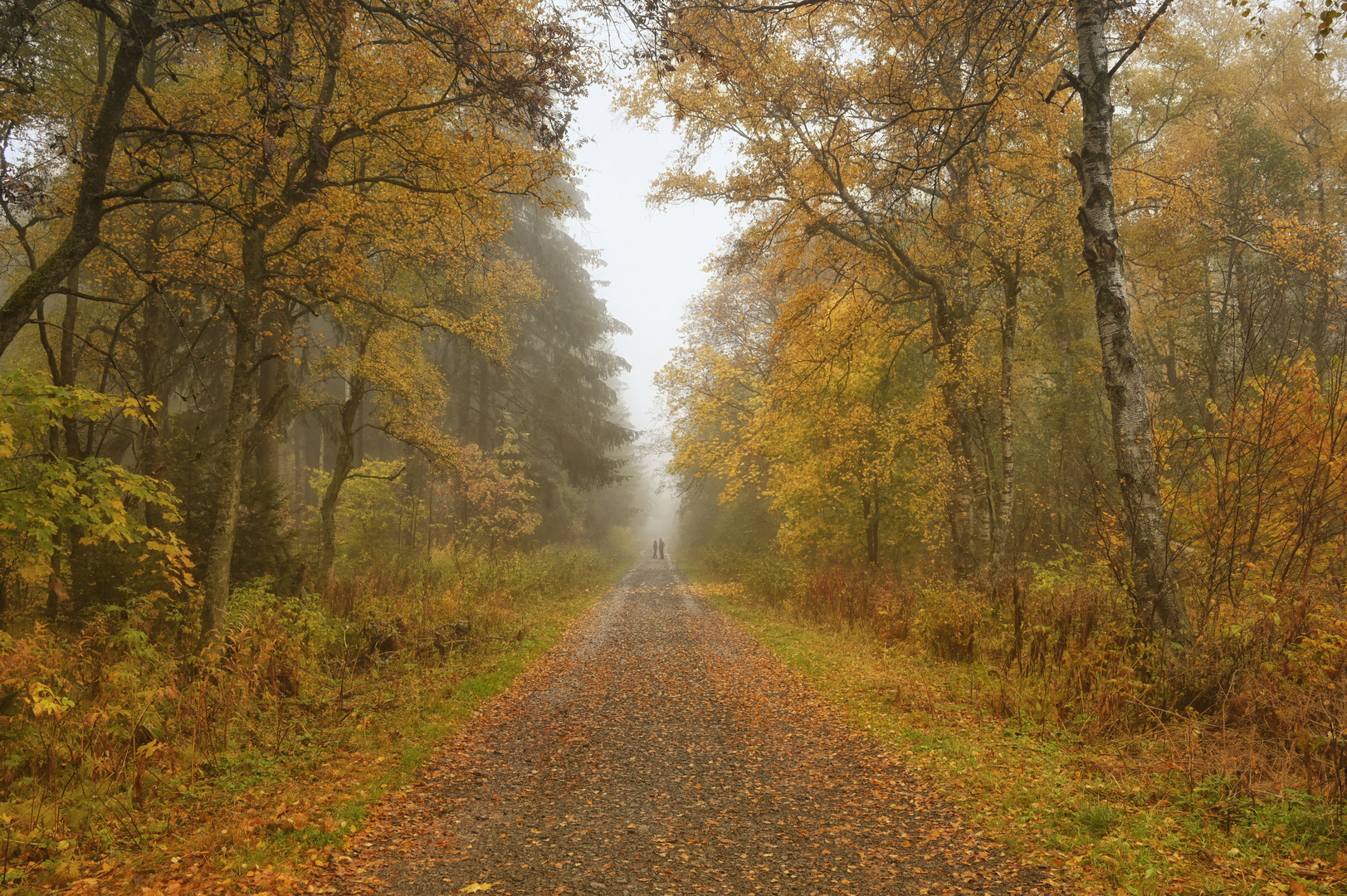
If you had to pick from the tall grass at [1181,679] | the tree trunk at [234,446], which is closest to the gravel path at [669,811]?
the tall grass at [1181,679]

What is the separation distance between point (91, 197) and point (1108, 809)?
8.93 m

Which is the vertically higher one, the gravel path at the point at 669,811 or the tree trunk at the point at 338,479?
the tree trunk at the point at 338,479

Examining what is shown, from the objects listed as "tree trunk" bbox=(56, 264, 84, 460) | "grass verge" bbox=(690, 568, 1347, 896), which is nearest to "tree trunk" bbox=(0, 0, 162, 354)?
"tree trunk" bbox=(56, 264, 84, 460)

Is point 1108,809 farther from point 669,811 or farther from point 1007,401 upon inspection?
point 1007,401

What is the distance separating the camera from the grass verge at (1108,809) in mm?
3625

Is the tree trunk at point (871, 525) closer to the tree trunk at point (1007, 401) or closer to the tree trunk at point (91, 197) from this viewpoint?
the tree trunk at point (1007, 401)

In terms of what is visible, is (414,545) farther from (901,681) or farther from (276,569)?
(901,681)

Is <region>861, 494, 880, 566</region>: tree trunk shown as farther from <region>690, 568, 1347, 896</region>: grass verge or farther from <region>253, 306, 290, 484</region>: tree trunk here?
<region>253, 306, 290, 484</region>: tree trunk

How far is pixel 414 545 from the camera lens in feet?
59.7

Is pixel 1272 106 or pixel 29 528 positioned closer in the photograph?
pixel 29 528

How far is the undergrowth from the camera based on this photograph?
3891 mm

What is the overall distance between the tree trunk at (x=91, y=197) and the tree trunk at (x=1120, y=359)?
27.1 ft

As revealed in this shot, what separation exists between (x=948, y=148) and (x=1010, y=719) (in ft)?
33.1

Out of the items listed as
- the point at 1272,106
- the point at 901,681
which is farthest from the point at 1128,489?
the point at 1272,106
